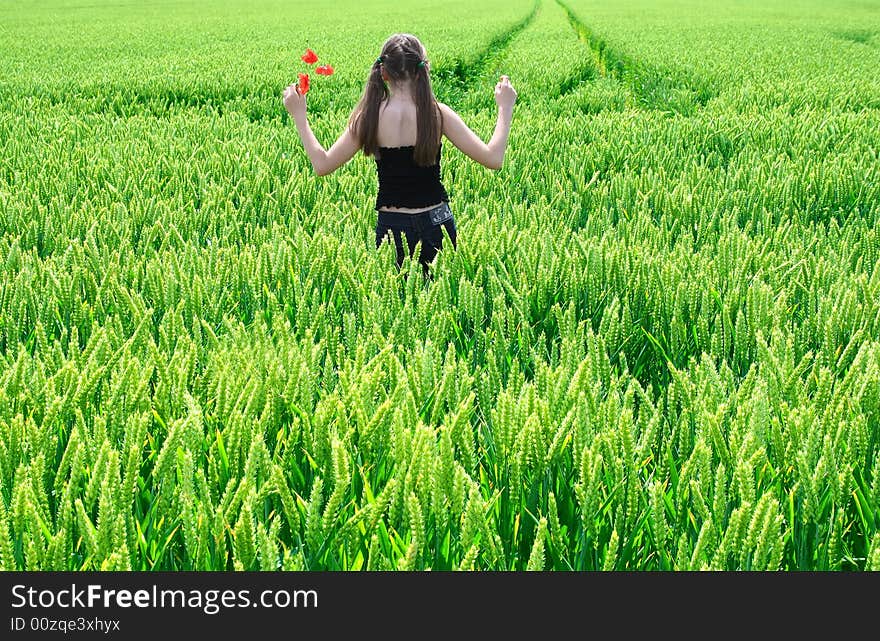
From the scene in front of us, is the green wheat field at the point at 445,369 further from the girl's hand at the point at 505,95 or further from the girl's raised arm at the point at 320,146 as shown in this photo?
the girl's hand at the point at 505,95

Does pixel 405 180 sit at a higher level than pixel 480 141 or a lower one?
lower

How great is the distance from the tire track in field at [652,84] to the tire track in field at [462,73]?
5.38 feet

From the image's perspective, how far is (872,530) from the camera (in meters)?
1.29

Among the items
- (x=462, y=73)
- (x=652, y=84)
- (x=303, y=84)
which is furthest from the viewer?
(x=462, y=73)

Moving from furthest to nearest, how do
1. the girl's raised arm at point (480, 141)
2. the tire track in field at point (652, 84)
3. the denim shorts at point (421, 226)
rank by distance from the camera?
1. the tire track in field at point (652, 84)
2. the denim shorts at point (421, 226)
3. the girl's raised arm at point (480, 141)

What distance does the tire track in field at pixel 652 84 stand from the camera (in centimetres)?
950

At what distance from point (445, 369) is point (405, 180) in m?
1.51

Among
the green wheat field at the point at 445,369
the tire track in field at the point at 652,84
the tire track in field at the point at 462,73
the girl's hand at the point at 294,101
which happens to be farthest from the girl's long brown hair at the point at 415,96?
the tire track in field at the point at 462,73

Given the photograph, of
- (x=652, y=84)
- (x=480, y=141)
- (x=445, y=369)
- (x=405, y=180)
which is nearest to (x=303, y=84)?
(x=405, y=180)

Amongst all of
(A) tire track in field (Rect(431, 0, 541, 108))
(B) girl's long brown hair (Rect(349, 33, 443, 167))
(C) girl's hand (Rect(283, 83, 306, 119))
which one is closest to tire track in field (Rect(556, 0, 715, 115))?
(A) tire track in field (Rect(431, 0, 541, 108))

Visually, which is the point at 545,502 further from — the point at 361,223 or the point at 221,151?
the point at 221,151

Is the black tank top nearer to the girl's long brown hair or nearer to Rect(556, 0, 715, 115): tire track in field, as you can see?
the girl's long brown hair

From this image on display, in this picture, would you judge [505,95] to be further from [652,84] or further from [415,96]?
[652,84]

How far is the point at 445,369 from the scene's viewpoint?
161cm
